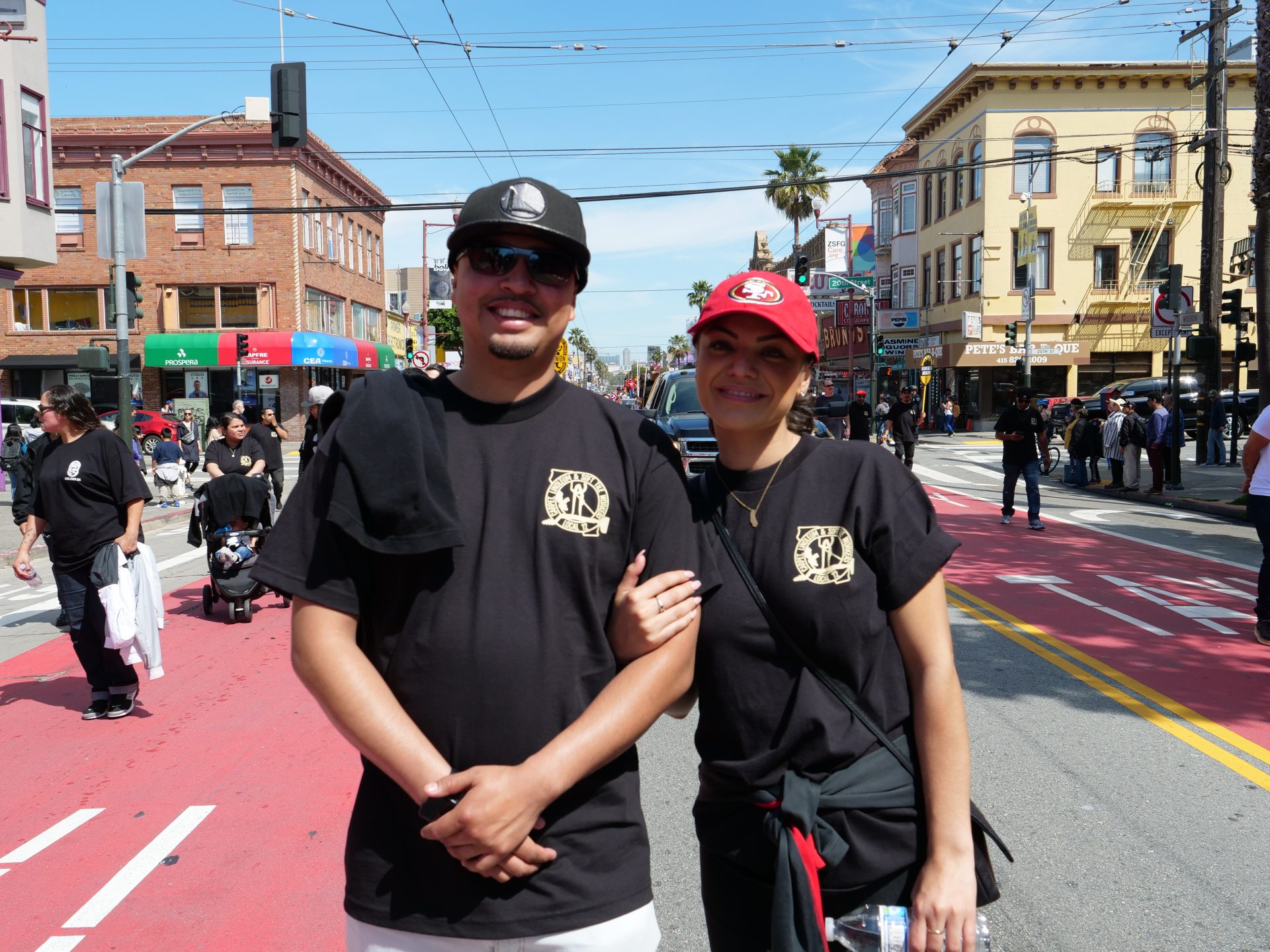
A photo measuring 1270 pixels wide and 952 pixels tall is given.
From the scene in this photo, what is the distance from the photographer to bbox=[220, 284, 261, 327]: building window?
3841 cm

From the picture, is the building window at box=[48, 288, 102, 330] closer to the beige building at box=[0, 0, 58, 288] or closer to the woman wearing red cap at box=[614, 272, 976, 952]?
the beige building at box=[0, 0, 58, 288]

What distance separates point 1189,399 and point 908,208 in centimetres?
2380

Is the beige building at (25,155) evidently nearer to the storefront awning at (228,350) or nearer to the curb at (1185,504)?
the storefront awning at (228,350)

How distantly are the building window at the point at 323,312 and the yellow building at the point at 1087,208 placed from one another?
24.4m

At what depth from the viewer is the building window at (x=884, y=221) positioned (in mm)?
54938

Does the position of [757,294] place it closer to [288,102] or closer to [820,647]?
[820,647]

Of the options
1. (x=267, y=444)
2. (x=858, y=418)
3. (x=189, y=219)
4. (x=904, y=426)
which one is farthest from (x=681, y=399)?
(x=189, y=219)

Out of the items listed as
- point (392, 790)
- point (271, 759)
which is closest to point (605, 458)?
point (392, 790)

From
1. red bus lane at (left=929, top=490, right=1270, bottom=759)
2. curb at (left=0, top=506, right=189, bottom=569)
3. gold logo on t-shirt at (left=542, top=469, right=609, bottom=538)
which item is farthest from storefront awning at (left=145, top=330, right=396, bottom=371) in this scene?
gold logo on t-shirt at (left=542, top=469, right=609, bottom=538)

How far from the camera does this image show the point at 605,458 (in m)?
1.93

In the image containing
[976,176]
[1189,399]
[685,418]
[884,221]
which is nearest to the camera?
[685,418]

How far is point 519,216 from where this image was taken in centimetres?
195

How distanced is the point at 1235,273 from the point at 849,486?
145 feet

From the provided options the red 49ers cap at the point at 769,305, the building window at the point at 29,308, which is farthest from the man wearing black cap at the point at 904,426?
the building window at the point at 29,308
